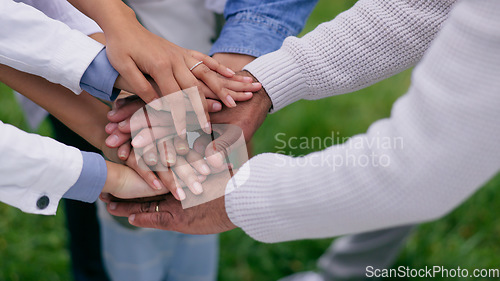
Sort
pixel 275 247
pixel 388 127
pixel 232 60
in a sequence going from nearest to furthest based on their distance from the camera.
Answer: pixel 388 127, pixel 232 60, pixel 275 247

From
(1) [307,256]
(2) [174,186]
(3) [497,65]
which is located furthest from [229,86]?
(1) [307,256]

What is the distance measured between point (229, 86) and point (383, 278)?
102cm

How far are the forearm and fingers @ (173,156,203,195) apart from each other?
0.19 m

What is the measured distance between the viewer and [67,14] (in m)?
1.04

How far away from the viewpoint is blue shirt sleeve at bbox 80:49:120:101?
96 cm

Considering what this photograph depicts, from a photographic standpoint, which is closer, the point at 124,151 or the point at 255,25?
the point at 124,151

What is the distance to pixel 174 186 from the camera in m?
1.01

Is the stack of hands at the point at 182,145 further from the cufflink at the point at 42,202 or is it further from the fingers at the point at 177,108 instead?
the cufflink at the point at 42,202

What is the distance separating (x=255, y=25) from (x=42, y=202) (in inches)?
24.3

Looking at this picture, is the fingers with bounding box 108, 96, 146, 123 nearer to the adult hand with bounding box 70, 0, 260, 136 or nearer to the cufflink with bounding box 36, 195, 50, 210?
the adult hand with bounding box 70, 0, 260, 136

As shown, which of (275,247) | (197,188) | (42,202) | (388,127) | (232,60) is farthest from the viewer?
(275,247)

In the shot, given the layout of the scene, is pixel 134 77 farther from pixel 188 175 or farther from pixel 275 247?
pixel 275 247

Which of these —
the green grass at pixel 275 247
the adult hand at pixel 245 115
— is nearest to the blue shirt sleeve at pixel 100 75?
the adult hand at pixel 245 115

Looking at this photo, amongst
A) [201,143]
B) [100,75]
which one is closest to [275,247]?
[201,143]
